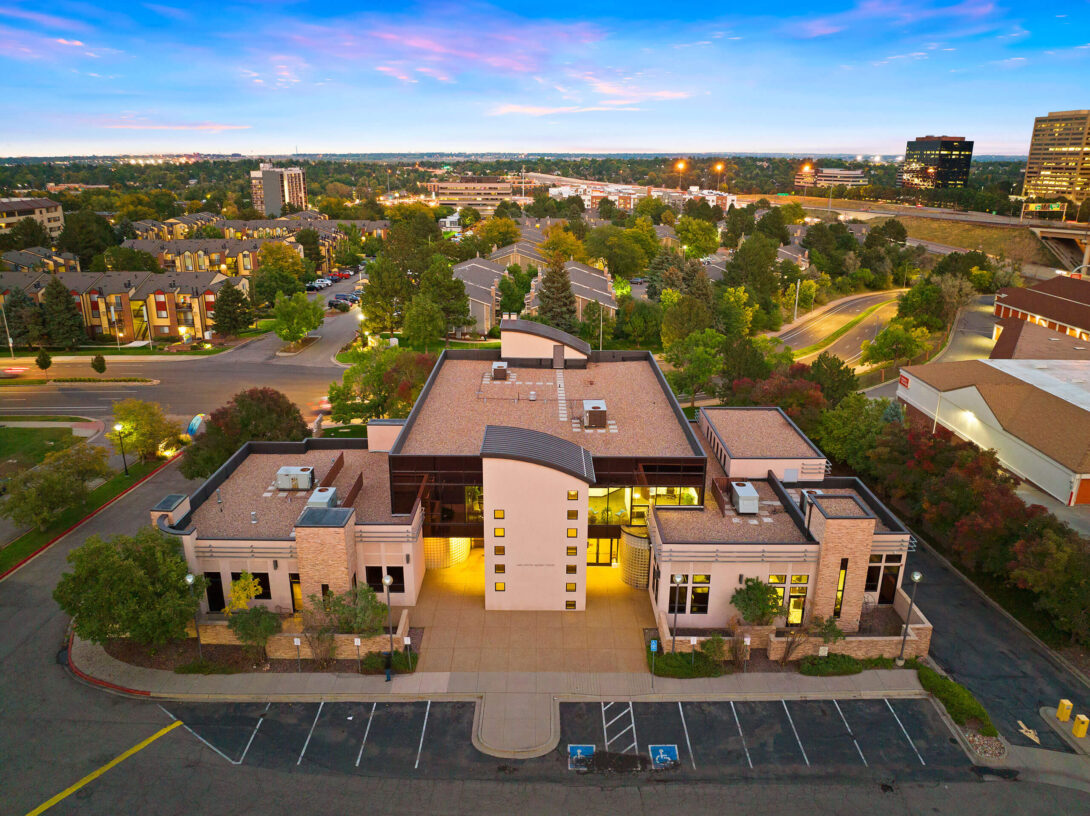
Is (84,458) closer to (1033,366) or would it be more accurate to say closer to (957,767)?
(957,767)

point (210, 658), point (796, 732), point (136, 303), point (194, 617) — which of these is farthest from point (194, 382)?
point (796, 732)

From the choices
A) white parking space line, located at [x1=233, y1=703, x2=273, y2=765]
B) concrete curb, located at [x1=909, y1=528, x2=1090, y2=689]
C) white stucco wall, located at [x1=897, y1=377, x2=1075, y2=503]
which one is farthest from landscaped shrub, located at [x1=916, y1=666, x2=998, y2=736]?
white parking space line, located at [x1=233, y1=703, x2=273, y2=765]

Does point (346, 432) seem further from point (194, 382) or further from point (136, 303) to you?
point (136, 303)

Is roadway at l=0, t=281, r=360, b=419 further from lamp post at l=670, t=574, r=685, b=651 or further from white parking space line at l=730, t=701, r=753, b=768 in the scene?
white parking space line at l=730, t=701, r=753, b=768

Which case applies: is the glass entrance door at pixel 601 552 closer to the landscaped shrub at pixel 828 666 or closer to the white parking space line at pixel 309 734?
the landscaped shrub at pixel 828 666

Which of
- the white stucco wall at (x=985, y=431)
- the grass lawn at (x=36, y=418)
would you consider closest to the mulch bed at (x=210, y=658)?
the grass lawn at (x=36, y=418)
